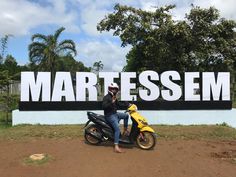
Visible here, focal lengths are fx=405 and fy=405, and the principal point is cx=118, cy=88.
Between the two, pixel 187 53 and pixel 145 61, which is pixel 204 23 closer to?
pixel 187 53

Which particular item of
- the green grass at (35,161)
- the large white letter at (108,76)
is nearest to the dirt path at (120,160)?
the green grass at (35,161)

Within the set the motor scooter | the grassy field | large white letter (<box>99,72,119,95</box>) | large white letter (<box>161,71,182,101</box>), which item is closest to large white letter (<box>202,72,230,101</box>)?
large white letter (<box>161,71,182,101</box>)

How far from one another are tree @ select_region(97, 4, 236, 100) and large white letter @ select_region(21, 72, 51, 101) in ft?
25.9

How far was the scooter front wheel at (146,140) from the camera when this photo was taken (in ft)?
31.1

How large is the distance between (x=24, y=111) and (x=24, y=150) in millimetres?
4232

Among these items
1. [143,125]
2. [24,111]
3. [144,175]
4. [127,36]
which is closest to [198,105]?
[143,125]

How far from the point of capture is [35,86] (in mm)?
13617

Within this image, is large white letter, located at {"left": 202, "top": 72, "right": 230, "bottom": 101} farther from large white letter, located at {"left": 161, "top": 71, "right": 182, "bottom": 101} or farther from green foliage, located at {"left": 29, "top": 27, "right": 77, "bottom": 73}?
green foliage, located at {"left": 29, "top": 27, "right": 77, "bottom": 73}

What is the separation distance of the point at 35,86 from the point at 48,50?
15225 mm

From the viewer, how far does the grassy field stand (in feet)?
36.8

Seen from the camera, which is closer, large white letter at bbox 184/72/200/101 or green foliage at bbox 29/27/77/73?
large white letter at bbox 184/72/200/101

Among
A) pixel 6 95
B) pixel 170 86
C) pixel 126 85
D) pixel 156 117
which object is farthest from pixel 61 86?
pixel 170 86

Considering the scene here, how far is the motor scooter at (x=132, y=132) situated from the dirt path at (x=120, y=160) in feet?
0.64

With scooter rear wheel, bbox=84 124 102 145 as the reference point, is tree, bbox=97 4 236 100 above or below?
above
